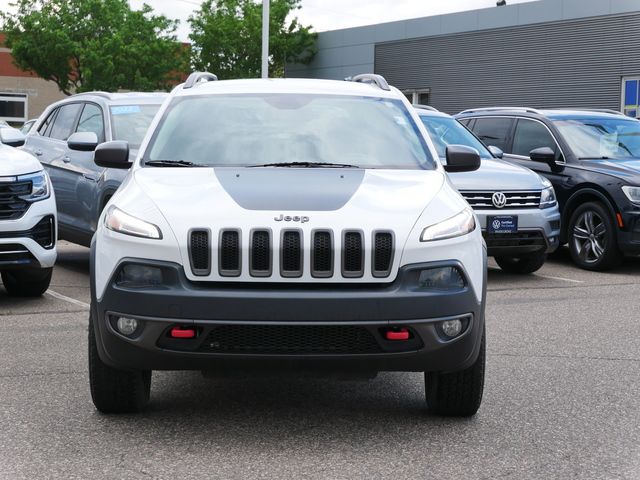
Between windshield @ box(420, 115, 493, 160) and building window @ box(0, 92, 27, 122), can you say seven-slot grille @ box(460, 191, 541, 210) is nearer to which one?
windshield @ box(420, 115, 493, 160)

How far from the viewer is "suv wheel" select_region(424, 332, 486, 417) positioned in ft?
16.6

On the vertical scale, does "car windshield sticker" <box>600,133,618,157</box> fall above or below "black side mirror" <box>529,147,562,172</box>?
above

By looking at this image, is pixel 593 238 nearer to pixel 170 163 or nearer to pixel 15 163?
pixel 15 163

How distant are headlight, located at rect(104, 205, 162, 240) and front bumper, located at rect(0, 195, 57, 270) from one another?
12.3 ft

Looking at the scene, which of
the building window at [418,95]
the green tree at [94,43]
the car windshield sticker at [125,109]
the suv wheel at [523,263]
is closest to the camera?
the car windshield sticker at [125,109]

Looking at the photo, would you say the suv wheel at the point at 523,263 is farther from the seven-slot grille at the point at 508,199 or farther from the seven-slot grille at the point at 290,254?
the seven-slot grille at the point at 290,254

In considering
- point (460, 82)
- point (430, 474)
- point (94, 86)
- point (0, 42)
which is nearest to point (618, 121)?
point (430, 474)

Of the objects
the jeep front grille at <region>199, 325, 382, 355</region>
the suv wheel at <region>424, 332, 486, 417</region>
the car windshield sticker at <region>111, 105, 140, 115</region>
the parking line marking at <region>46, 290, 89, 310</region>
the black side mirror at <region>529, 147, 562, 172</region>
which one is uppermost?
the car windshield sticker at <region>111, 105, 140, 115</region>

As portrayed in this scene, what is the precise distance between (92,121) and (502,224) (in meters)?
4.22

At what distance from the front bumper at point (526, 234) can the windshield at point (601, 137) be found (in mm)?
1954

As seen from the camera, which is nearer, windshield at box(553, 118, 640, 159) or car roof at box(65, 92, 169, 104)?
car roof at box(65, 92, 169, 104)

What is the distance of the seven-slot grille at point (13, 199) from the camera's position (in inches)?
334

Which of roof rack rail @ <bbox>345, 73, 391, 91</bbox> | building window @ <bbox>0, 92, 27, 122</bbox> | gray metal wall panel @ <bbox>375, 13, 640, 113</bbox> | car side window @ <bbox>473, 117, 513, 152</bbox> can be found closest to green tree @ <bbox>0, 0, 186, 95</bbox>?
building window @ <bbox>0, 92, 27, 122</bbox>

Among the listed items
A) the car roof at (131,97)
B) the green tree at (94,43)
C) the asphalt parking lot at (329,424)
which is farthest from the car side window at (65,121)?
the green tree at (94,43)
